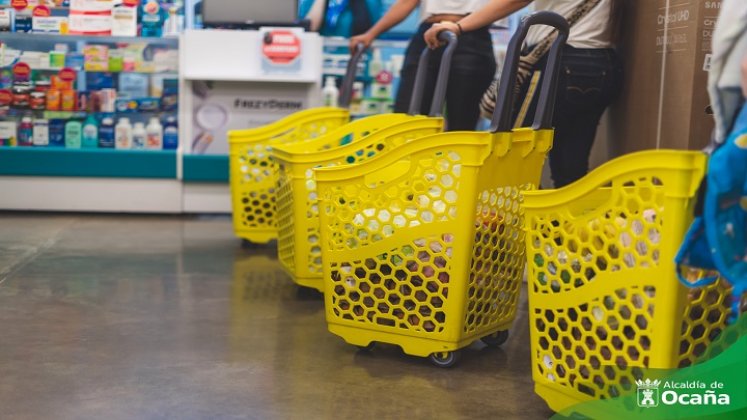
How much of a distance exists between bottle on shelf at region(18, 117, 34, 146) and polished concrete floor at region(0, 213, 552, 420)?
5.70 ft

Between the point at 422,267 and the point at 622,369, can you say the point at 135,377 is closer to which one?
the point at 422,267

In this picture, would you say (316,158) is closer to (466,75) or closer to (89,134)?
(466,75)

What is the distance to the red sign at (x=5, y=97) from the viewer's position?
20.2 feet

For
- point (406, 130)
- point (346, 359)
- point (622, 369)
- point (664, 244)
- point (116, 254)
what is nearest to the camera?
point (664, 244)

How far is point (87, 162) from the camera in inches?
239

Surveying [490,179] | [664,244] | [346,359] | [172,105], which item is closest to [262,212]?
[172,105]

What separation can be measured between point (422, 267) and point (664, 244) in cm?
95

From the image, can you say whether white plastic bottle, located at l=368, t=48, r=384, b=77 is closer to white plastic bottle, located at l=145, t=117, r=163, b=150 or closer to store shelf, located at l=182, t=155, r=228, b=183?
store shelf, located at l=182, t=155, r=228, b=183

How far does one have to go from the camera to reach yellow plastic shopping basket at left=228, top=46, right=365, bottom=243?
4797 mm

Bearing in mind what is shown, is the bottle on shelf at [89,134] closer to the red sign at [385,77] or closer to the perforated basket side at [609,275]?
the red sign at [385,77]

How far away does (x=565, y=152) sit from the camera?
3.46m

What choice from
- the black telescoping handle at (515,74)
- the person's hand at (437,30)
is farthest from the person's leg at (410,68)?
the black telescoping handle at (515,74)

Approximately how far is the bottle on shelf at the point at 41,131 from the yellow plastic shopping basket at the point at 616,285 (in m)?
4.50

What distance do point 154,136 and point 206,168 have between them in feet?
1.43
